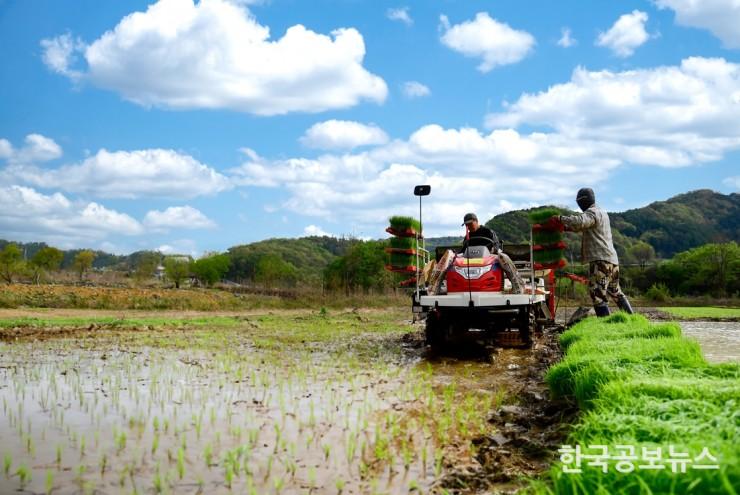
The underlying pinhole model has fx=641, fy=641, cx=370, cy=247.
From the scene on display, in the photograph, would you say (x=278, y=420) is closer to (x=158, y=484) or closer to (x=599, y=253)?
(x=158, y=484)

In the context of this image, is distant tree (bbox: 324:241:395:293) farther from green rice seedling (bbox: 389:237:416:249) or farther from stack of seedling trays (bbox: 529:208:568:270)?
stack of seedling trays (bbox: 529:208:568:270)

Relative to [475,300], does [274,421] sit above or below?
below

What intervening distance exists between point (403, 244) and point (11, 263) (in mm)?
33696

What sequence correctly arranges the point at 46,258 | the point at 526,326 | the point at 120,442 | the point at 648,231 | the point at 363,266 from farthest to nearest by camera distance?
1. the point at 648,231
2. the point at 46,258
3. the point at 363,266
4. the point at 526,326
5. the point at 120,442

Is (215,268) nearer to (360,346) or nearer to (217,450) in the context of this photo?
(360,346)

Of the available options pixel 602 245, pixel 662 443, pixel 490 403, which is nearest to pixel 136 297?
pixel 602 245

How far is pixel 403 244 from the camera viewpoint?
1305 cm

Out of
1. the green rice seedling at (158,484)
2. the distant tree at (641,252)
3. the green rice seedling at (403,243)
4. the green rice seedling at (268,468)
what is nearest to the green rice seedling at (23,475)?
the green rice seedling at (158,484)

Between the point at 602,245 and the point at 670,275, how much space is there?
30838mm

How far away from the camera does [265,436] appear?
16.8 ft

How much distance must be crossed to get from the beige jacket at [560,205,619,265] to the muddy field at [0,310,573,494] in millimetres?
1854

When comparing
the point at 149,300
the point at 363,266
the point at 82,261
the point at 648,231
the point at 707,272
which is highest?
the point at 648,231

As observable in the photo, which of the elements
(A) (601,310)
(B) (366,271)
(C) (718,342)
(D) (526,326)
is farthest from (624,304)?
(B) (366,271)

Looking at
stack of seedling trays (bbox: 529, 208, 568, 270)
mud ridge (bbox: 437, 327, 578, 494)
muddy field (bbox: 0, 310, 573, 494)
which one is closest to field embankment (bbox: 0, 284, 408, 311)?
muddy field (bbox: 0, 310, 573, 494)
